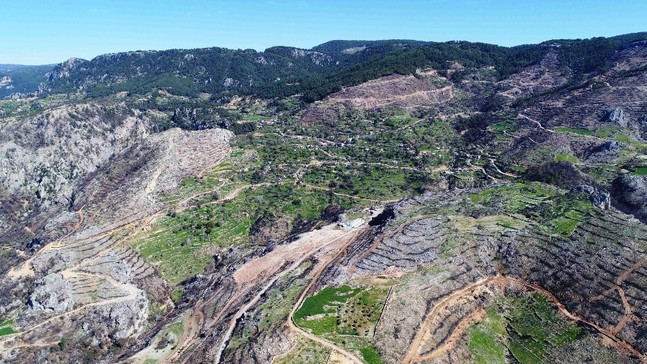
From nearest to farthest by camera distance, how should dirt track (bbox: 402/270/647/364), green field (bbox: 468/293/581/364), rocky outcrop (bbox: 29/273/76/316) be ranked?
dirt track (bbox: 402/270/647/364), green field (bbox: 468/293/581/364), rocky outcrop (bbox: 29/273/76/316)

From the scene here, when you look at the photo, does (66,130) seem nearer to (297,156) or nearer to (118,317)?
(297,156)

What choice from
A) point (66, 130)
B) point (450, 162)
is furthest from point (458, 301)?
point (66, 130)

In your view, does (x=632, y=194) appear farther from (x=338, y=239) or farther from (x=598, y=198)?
(x=338, y=239)

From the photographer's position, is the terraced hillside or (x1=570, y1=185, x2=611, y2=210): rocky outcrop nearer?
the terraced hillside

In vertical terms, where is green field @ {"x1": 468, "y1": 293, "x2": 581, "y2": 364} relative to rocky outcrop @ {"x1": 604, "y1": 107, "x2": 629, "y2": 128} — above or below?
below

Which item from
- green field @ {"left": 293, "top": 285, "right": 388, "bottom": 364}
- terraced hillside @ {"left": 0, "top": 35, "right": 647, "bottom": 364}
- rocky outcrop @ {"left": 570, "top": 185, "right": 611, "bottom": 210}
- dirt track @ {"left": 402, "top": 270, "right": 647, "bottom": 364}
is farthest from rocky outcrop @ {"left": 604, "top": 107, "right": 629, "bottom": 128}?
green field @ {"left": 293, "top": 285, "right": 388, "bottom": 364}

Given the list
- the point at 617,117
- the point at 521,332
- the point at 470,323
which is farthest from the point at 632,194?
the point at 470,323

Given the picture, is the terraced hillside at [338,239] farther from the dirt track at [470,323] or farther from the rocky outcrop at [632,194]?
the rocky outcrop at [632,194]

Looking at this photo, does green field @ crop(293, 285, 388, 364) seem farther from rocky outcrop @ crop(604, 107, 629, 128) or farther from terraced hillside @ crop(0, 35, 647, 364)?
rocky outcrop @ crop(604, 107, 629, 128)

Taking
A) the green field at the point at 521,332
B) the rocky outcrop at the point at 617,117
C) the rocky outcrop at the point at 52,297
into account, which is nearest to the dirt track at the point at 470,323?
the green field at the point at 521,332
